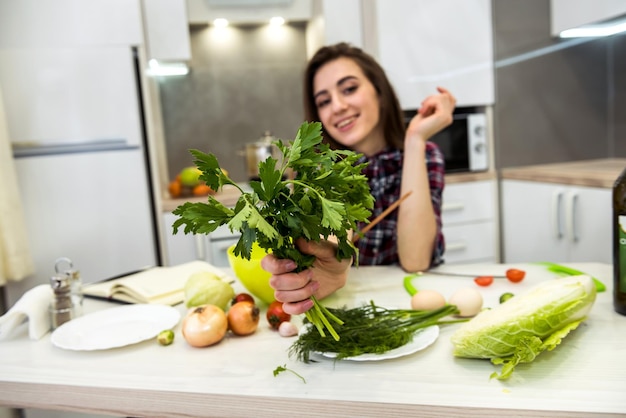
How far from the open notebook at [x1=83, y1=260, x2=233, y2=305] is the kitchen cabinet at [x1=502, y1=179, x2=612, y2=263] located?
174cm

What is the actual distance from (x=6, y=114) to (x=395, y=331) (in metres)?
2.21

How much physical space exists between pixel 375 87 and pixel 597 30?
180 centimetres

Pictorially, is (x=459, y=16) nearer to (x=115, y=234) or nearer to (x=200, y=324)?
(x=115, y=234)

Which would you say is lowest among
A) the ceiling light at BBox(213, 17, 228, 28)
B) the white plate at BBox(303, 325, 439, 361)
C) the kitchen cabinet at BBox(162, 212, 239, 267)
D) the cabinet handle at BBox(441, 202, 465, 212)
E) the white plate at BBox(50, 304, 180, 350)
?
the kitchen cabinet at BBox(162, 212, 239, 267)

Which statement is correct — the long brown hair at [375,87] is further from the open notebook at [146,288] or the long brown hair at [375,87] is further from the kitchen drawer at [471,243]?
the kitchen drawer at [471,243]

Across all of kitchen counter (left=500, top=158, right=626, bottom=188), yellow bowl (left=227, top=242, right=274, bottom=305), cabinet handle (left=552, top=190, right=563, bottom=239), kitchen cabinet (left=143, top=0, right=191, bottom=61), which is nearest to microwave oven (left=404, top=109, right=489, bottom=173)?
kitchen counter (left=500, top=158, right=626, bottom=188)

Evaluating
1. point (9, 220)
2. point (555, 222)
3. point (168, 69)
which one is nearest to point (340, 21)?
point (168, 69)

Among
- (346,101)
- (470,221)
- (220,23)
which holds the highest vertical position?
(220,23)

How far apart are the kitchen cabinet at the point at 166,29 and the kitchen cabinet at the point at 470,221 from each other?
5.01 feet

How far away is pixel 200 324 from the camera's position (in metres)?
0.89

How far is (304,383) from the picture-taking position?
0.75 meters

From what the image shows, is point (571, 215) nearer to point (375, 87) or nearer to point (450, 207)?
point (450, 207)

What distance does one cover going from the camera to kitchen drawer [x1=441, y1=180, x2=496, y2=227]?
110 inches

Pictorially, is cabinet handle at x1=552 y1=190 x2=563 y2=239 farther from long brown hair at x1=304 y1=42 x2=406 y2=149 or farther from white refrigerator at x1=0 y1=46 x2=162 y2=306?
white refrigerator at x1=0 y1=46 x2=162 y2=306
